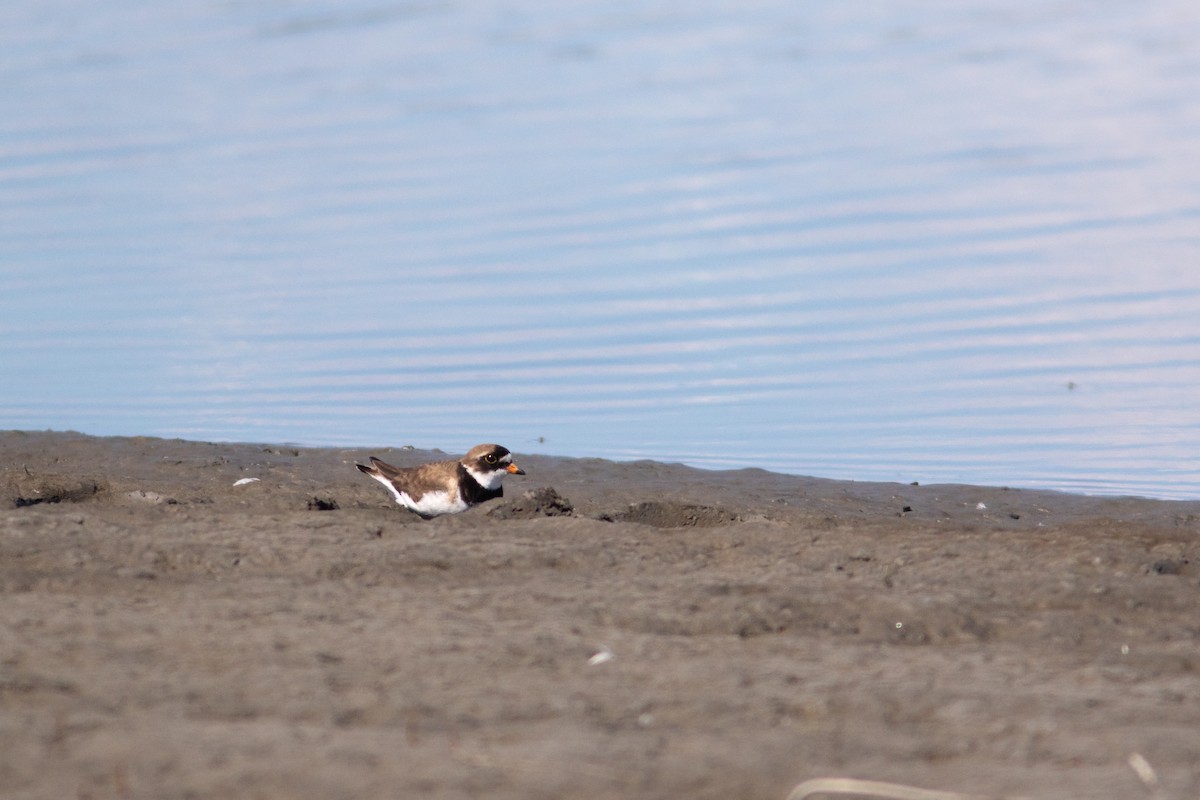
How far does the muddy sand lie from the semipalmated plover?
480 mm

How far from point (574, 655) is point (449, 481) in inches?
141

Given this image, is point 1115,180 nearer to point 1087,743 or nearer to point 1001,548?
point 1001,548

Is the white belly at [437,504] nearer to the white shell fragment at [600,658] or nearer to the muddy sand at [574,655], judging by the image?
the muddy sand at [574,655]

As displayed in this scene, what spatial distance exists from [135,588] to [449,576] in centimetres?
108

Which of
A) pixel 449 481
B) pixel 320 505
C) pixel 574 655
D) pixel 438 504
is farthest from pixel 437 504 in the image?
pixel 574 655

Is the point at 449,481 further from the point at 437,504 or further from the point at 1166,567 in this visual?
the point at 1166,567

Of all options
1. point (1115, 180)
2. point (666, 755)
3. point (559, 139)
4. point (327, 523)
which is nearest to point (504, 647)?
point (666, 755)

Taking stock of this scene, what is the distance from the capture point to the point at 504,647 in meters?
5.38

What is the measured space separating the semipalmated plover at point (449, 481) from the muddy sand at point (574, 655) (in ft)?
1.57

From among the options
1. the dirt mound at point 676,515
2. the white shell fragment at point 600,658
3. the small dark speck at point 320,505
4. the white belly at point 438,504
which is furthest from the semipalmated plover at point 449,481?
the white shell fragment at point 600,658

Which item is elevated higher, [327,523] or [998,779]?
[327,523]

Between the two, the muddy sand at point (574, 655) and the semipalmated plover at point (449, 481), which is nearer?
the muddy sand at point (574, 655)

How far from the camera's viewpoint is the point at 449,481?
29.1 feet

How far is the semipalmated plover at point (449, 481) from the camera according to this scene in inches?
347
